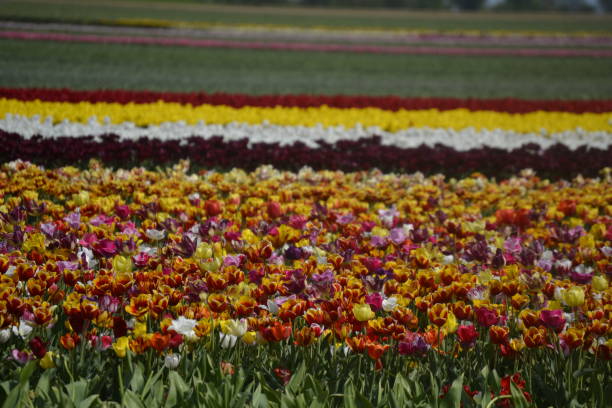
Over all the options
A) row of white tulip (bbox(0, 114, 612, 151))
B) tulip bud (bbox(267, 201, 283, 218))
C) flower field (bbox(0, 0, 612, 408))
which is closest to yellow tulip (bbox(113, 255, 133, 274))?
flower field (bbox(0, 0, 612, 408))

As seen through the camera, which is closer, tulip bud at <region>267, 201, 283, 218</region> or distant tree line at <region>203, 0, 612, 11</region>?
tulip bud at <region>267, 201, 283, 218</region>

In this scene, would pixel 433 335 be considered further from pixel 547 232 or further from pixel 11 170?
pixel 11 170

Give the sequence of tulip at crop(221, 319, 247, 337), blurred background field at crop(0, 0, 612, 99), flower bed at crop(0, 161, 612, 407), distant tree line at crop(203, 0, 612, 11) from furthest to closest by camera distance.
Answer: distant tree line at crop(203, 0, 612, 11), blurred background field at crop(0, 0, 612, 99), tulip at crop(221, 319, 247, 337), flower bed at crop(0, 161, 612, 407)

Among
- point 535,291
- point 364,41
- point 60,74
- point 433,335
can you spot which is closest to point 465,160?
point 535,291

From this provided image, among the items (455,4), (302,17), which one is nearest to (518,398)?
(302,17)

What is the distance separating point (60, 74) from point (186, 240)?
44.0ft

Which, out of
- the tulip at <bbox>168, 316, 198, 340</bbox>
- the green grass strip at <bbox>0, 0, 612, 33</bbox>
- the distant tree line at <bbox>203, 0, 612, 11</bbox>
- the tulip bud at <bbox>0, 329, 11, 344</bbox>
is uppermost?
the distant tree line at <bbox>203, 0, 612, 11</bbox>

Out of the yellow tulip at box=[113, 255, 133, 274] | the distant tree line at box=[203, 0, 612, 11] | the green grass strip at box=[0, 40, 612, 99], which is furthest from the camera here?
the distant tree line at box=[203, 0, 612, 11]

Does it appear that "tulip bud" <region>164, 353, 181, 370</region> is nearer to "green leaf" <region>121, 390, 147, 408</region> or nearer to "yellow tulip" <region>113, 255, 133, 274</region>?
"green leaf" <region>121, 390, 147, 408</region>

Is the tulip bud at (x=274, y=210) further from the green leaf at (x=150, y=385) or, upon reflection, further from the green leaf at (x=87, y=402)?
the green leaf at (x=87, y=402)

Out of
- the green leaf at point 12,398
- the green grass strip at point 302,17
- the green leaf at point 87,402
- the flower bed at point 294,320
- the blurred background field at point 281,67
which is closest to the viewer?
the green leaf at point 12,398

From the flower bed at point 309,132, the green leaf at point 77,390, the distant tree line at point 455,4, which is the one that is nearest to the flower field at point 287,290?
the green leaf at point 77,390

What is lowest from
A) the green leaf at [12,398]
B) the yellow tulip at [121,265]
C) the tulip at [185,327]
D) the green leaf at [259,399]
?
the green leaf at [259,399]

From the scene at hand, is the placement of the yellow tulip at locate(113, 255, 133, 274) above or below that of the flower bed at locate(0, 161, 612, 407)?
above
